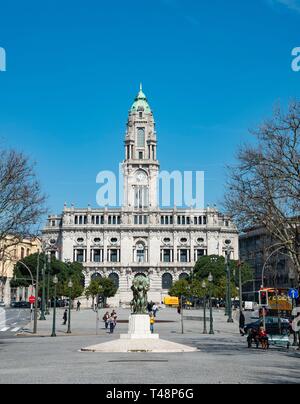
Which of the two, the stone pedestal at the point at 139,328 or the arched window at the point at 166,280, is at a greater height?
the arched window at the point at 166,280

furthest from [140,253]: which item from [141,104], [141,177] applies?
[141,104]

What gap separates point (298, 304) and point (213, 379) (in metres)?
16.1

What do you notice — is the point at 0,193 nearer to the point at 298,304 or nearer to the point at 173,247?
the point at 298,304

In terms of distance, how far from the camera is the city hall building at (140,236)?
133 meters

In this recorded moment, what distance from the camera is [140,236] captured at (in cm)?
13550

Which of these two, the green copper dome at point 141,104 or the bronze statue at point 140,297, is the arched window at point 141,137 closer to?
the green copper dome at point 141,104

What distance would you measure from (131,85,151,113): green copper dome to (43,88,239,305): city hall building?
13266 millimetres

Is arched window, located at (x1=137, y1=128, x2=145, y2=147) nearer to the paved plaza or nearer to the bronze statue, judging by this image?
the bronze statue

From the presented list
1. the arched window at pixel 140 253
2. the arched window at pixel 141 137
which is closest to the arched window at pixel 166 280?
the arched window at pixel 140 253

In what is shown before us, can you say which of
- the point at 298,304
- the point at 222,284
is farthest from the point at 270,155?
the point at 222,284

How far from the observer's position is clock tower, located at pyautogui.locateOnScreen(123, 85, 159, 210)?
13800 cm

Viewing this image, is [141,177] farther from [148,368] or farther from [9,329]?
[148,368]

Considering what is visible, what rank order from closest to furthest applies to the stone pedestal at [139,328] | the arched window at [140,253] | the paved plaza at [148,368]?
the paved plaza at [148,368]
the stone pedestal at [139,328]
the arched window at [140,253]

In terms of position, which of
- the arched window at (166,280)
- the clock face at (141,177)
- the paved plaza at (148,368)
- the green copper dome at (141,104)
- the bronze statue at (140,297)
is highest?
the green copper dome at (141,104)
